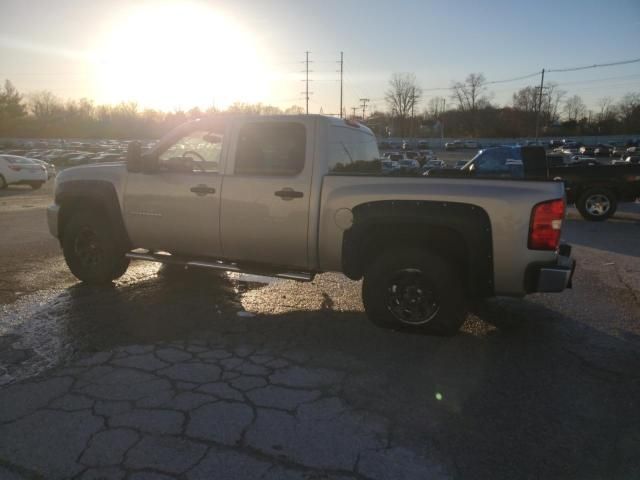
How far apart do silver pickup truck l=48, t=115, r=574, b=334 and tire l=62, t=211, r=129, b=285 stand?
0.01 meters

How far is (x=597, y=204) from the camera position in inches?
493

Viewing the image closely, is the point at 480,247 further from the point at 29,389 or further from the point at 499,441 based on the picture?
the point at 29,389

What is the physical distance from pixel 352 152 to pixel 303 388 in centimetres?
265

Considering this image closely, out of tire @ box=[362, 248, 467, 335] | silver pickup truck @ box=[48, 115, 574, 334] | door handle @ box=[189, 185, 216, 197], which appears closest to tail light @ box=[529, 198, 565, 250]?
silver pickup truck @ box=[48, 115, 574, 334]

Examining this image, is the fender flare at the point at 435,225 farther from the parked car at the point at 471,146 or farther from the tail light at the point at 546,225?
the parked car at the point at 471,146

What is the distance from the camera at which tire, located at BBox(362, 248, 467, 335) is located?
4.12 m

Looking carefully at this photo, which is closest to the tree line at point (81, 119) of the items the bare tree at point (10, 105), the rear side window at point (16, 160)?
the bare tree at point (10, 105)

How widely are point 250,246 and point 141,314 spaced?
129cm

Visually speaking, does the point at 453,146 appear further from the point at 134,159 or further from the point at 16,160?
the point at 134,159

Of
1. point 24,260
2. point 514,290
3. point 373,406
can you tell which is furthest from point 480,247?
point 24,260

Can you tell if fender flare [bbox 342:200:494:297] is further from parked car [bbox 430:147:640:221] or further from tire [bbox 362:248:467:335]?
parked car [bbox 430:147:640:221]

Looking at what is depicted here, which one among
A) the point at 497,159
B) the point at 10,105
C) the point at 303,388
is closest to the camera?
the point at 303,388

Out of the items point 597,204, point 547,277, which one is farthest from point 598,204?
point 547,277

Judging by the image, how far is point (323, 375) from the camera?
365 centimetres
